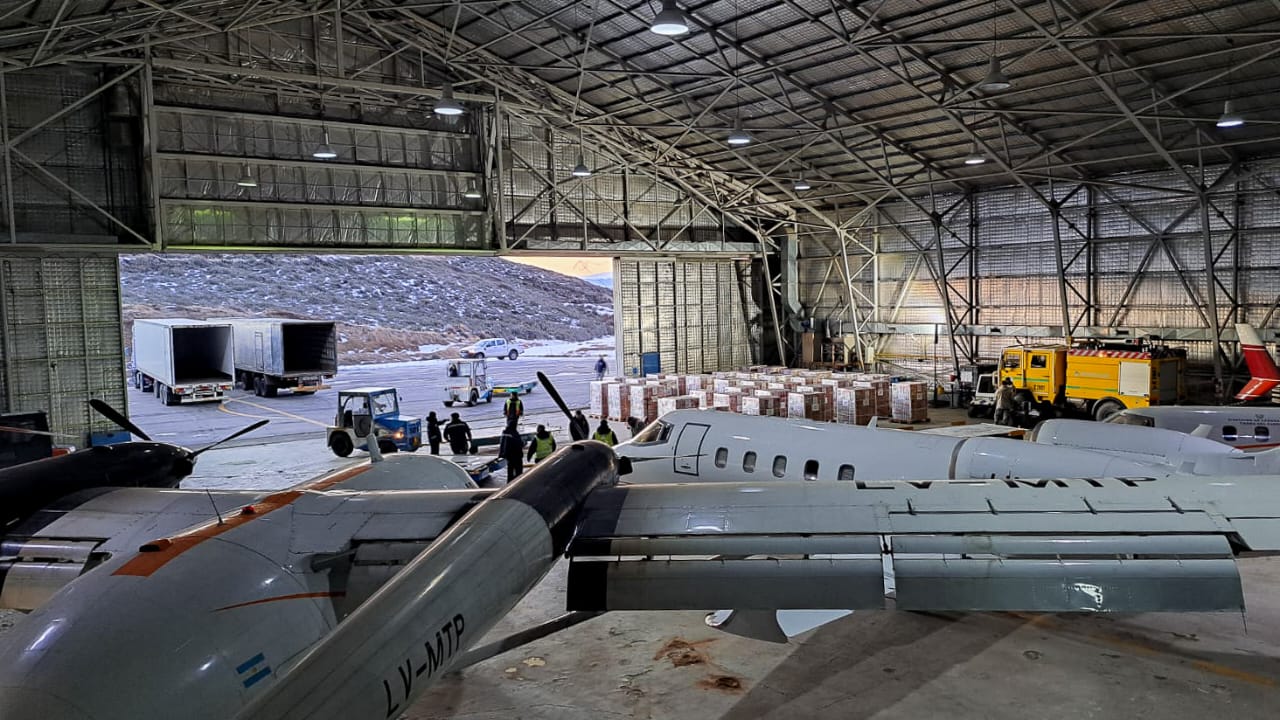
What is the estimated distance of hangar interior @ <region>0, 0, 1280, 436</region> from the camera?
22.7 meters

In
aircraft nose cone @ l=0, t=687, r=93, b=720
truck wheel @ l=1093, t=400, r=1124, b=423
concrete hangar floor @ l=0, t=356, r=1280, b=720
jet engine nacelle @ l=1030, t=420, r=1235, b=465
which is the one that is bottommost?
concrete hangar floor @ l=0, t=356, r=1280, b=720

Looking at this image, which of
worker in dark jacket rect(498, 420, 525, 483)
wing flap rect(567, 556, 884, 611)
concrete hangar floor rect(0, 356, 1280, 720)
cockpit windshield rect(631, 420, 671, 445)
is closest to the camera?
wing flap rect(567, 556, 884, 611)

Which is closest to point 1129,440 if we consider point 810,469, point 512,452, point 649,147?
point 810,469

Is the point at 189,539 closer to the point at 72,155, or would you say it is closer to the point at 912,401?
the point at 72,155

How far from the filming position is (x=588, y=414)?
1345 inches

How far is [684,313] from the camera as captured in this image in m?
40.2

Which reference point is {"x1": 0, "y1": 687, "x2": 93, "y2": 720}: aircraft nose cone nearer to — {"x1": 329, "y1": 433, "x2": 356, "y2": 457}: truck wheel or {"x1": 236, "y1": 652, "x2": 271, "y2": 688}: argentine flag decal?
{"x1": 236, "y1": 652, "x2": 271, "y2": 688}: argentine flag decal

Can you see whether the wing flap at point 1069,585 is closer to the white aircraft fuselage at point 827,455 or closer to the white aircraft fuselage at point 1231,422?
the white aircraft fuselage at point 827,455

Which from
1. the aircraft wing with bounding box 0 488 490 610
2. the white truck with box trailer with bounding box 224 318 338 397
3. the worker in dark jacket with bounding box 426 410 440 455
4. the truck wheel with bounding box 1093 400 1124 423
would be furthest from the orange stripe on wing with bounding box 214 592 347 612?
the white truck with box trailer with bounding box 224 318 338 397

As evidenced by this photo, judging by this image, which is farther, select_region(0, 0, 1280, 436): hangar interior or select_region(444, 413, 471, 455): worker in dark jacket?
select_region(444, 413, 471, 455): worker in dark jacket

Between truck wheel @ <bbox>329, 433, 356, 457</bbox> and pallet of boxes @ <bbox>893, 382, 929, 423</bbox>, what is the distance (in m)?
18.1

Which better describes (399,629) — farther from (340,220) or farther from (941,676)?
(340,220)

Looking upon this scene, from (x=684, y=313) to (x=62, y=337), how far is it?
Result: 24017mm

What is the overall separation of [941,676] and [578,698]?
13.1ft
